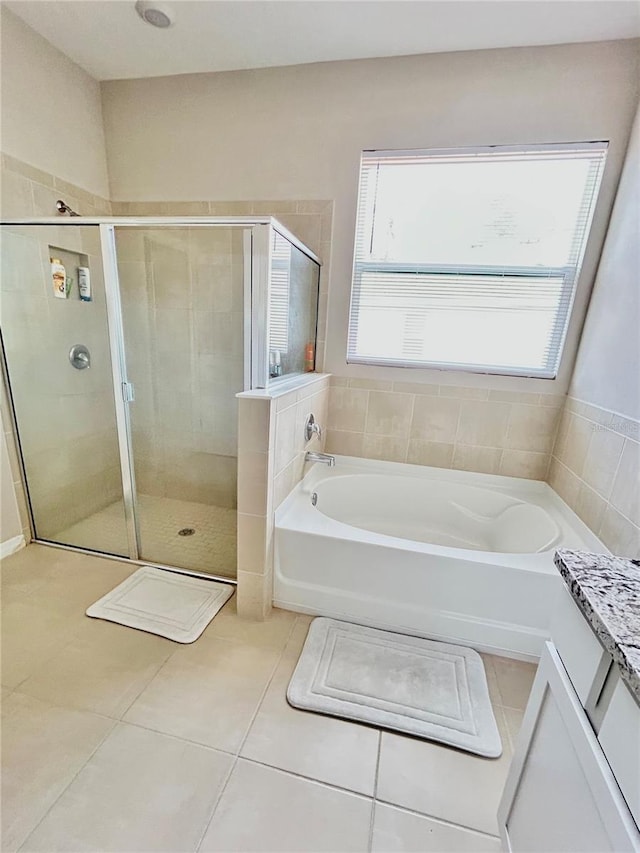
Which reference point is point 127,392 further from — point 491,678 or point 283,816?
point 491,678

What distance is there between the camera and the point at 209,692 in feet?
4.27

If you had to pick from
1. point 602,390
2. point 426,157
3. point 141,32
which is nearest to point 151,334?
point 141,32

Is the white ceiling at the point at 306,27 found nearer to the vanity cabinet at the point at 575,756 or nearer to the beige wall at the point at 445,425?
the beige wall at the point at 445,425

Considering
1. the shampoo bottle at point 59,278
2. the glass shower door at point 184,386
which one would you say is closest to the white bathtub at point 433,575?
the glass shower door at point 184,386

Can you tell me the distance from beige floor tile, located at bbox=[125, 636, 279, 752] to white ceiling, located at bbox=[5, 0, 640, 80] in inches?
111

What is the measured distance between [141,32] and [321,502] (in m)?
2.61

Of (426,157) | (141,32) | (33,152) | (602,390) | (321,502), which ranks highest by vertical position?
(141,32)

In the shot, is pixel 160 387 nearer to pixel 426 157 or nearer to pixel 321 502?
pixel 321 502

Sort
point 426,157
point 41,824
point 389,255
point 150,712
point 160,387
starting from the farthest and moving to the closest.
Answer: point 160,387 → point 389,255 → point 426,157 → point 150,712 → point 41,824

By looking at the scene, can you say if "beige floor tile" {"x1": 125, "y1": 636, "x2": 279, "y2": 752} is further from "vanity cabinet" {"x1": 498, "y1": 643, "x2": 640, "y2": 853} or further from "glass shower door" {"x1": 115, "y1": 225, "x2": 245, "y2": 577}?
"vanity cabinet" {"x1": 498, "y1": 643, "x2": 640, "y2": 853}

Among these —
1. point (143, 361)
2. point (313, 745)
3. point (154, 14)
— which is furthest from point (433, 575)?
point (154, 14)

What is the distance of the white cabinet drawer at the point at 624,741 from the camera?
48 centimetres

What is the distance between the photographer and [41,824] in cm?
93

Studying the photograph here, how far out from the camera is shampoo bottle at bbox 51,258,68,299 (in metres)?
1.93
